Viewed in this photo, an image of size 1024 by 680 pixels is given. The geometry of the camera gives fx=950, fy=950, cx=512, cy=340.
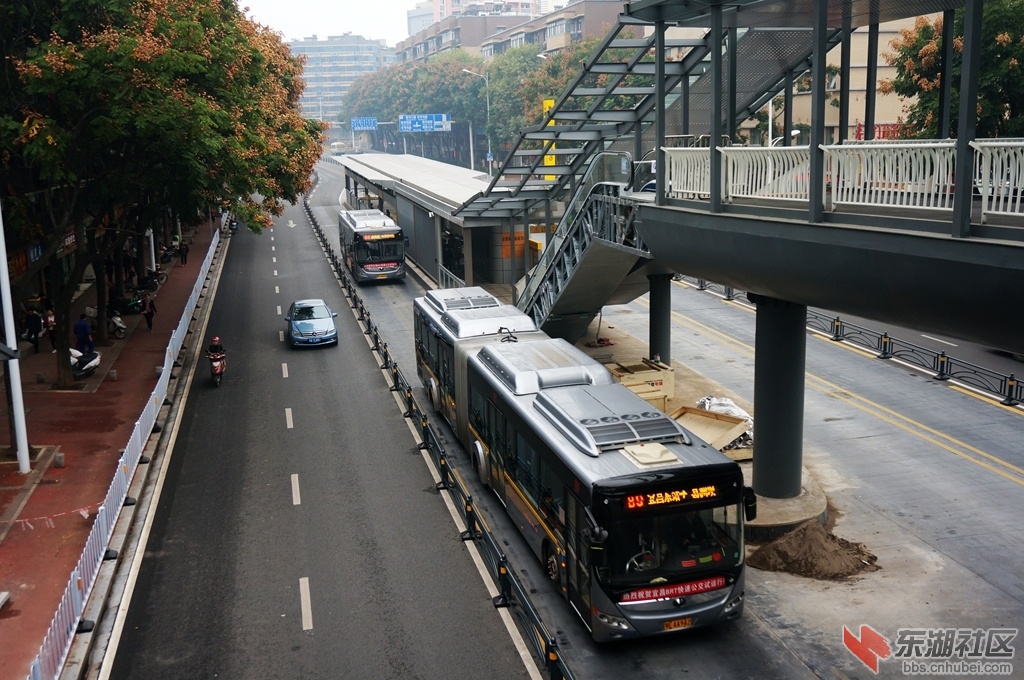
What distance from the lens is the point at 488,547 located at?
17.5m

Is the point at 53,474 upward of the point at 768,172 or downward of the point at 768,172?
downward

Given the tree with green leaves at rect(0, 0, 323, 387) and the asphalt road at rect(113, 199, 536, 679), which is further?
the tree with green leaves at rect(0, 0, 323, 387)

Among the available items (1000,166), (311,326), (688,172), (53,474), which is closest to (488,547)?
(688,172)

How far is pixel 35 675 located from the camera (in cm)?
1220

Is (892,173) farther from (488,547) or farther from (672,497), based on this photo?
(488,547)

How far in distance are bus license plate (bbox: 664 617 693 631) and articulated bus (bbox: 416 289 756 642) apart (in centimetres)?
2

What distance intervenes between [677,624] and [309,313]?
26.0 m

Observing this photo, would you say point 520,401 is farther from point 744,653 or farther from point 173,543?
point 173,543

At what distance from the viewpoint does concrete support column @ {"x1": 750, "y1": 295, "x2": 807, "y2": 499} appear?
61.0 ft

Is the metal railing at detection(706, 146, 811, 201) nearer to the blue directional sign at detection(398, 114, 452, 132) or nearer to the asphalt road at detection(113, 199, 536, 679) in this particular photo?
the asphalt road at detection(113, 199, 536, 679)

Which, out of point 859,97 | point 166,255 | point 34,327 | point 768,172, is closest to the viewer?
point 768,172

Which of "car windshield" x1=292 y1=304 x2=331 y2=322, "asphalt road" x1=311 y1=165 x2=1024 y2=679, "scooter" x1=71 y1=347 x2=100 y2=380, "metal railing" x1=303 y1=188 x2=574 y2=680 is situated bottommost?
"asphalt road" x1=311 y1=165 x2=1024 y2=679

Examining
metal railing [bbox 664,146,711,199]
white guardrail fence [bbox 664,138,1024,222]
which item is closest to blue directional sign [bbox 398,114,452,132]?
metal railing [bbox 664,146,711,199]

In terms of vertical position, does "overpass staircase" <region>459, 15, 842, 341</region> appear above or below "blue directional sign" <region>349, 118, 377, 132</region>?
below
